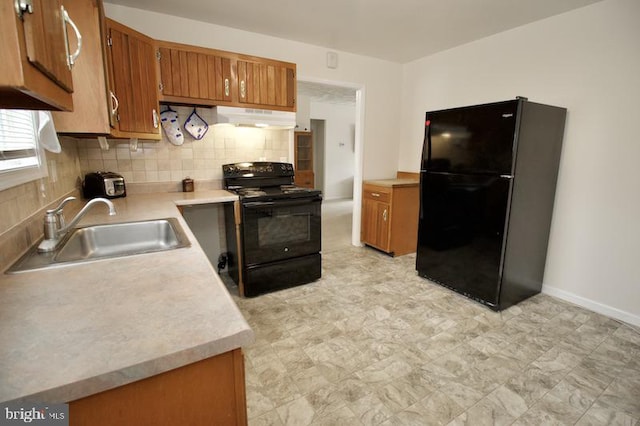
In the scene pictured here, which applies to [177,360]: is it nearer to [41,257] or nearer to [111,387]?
[111,387]

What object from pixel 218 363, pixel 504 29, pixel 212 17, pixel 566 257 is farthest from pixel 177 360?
pixel 504 29

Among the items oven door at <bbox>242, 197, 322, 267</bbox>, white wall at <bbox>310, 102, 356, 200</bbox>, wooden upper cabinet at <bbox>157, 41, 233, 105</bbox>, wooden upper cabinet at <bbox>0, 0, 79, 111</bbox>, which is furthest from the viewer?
white wall at <bbox>310, 102, 356, 200</bbox>

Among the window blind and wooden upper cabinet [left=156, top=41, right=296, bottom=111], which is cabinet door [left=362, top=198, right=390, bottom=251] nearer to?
wooden upper cabinet [left=156, top=41, right=296, bottom=111]

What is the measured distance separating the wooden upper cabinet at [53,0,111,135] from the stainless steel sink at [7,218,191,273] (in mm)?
501

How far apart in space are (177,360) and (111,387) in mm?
113

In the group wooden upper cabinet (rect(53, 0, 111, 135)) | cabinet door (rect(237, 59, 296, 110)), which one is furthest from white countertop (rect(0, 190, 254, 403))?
cabinet door (rect(237, 59, 296, 110))

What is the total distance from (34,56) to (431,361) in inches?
84.1

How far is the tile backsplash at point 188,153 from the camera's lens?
101 inches

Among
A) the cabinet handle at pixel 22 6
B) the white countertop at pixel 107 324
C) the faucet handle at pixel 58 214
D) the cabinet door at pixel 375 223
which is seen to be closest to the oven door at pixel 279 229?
the cabinet door at pixel 375 223

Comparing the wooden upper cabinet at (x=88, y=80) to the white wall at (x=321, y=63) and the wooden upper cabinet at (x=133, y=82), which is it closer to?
the wooden upper cabinet at (x=133, y=82)

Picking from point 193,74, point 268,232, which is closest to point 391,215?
point 268,232

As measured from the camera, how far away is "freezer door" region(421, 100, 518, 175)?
2.25 metres

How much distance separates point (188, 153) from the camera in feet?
9.37

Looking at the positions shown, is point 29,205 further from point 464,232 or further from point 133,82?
point 464,232
